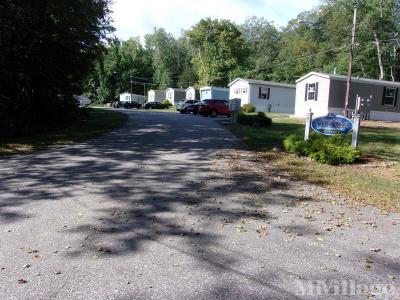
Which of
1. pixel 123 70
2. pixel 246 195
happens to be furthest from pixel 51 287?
Result: pixel 123 70

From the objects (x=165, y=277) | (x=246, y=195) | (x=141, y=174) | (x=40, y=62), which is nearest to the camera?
(x=165, y=277)

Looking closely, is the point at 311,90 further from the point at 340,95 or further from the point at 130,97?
the point at 130,97

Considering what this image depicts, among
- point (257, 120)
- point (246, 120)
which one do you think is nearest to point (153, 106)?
point (246, 120)

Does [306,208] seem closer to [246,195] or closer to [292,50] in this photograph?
[246,195]

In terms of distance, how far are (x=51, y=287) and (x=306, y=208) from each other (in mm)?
4062

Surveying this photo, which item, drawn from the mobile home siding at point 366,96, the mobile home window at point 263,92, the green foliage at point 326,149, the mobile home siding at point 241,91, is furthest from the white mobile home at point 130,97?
the green foliage at point 326,149

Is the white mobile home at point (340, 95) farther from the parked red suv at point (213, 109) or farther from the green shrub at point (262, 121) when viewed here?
the green shrub at point (262, 121)

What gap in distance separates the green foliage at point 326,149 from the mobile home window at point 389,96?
70.4 ft

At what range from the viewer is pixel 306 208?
630 cm

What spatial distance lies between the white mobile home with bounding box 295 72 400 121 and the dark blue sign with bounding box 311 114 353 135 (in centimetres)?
1679

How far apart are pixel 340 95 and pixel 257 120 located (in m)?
10.8

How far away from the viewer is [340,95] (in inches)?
1120

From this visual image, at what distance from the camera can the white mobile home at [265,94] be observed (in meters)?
40.0

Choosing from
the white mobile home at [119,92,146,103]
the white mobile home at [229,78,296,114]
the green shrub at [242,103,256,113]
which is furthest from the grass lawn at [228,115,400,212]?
the white mobile home at [119,92,146,103]
